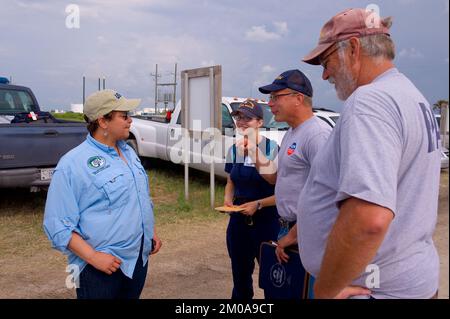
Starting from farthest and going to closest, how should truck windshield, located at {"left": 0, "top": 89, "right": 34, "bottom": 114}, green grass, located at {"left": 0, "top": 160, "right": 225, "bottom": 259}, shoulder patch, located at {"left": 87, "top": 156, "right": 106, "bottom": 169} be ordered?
1. truck windshield, located at {"left": 0, "top": 89, "right": 34, "bottom": 114}
2. green grass, located at {"left": 0, "top": 160, "right": 225, "bottom": 259}
3. shoulder patch, located at {"left": 87, "top": 156, "right": 106, "bottom": 169}

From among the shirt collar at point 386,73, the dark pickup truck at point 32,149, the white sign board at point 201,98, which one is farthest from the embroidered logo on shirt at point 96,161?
the white sign board at point 201,98

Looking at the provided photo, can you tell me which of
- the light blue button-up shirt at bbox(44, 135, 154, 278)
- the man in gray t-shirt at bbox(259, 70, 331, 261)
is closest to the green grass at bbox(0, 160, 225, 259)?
the light blue button-up shirt at bbox(44, 135, 154, 278)

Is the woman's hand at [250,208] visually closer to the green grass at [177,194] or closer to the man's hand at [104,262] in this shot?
the man's hand at [104,262]

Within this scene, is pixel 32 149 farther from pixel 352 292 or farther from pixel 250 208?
pixel 352 292

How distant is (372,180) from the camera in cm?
133

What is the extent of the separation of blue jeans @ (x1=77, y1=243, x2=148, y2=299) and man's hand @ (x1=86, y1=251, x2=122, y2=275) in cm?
7

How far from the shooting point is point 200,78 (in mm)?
7355

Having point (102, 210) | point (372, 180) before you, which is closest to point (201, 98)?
point (102, 210)

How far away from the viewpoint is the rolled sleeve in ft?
7.53

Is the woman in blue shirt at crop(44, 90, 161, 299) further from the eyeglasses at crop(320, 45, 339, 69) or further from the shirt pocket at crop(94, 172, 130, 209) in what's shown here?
the eyeglasses at crop(320, 45, 339, 69)

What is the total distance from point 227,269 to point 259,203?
1850 mm

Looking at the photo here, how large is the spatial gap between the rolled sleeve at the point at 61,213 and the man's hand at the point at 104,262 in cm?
16
